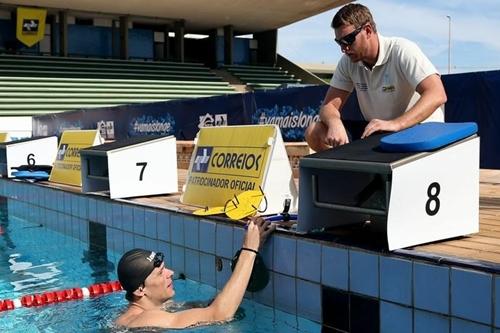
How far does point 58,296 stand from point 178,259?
0.90 metres

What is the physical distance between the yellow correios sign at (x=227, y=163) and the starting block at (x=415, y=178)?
45.1 inches

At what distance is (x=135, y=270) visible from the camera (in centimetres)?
321

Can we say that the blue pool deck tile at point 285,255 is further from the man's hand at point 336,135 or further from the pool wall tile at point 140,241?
the pool wall tile at point 140,241

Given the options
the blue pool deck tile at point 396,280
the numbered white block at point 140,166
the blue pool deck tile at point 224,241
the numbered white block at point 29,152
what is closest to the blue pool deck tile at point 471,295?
the blue pool deck tile at point 396,280

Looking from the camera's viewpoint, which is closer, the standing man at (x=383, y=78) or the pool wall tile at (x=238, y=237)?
the standing man at (x=383, y=78)

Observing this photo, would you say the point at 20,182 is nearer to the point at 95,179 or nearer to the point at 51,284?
the point at 95,179

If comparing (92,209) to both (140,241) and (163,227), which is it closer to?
(140,241)

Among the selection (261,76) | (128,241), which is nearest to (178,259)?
(128,241)

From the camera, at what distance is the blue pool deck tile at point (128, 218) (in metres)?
5.44

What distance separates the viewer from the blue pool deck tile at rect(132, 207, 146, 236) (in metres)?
5.24

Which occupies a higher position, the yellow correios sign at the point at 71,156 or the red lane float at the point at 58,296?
the yellow correios sign at the point at 71,156

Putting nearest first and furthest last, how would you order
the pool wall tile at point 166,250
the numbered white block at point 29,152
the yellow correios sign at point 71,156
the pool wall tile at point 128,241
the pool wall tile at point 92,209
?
the pool wall tile at point 166,250 → the pool wall tile at point 128,241 → the pool wall tile at point 92,209 → the yellow correios sign at point 71,156 → the numbered white block at point 29,152

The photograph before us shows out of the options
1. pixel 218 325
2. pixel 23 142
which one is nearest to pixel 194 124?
pixel 23 142

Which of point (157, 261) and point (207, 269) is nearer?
Answer: point (157, 261)
